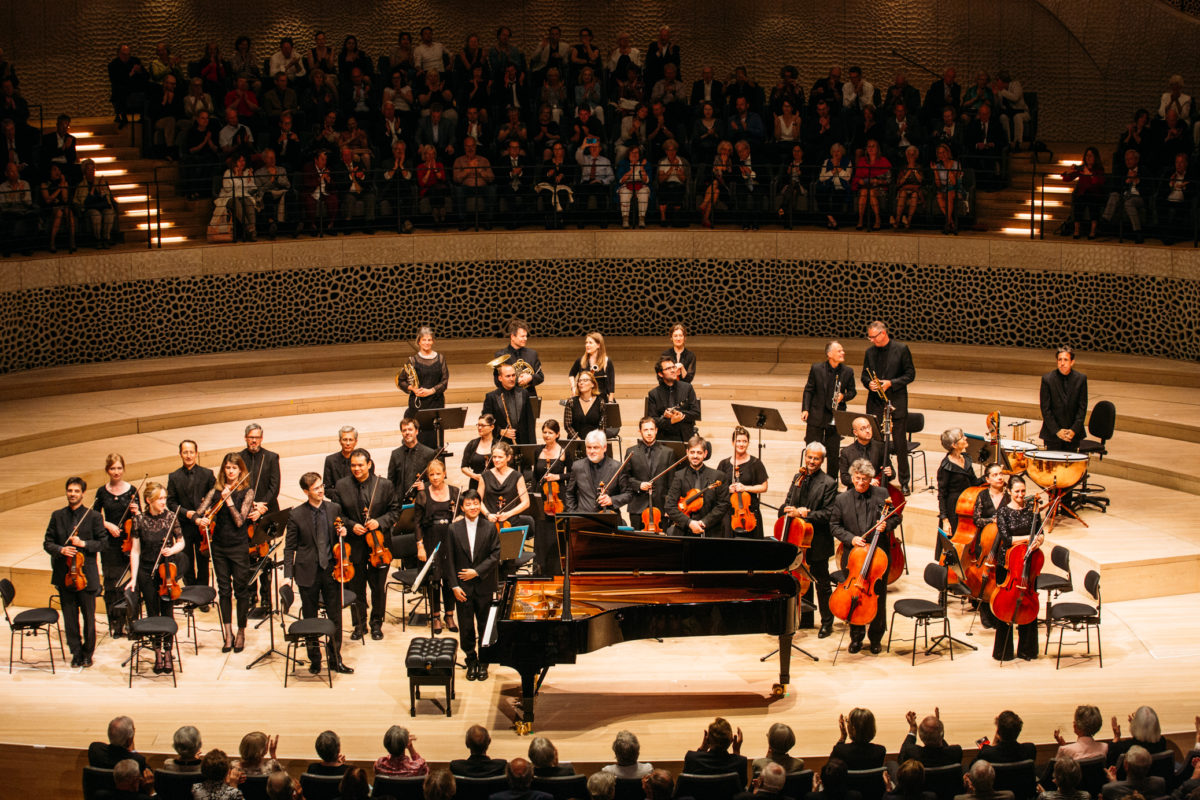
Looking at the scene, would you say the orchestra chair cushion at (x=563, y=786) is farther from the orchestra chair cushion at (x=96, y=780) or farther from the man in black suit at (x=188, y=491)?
the man in black suit at (x=188, y=491)

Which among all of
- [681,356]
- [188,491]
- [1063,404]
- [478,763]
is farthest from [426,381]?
[478,763]

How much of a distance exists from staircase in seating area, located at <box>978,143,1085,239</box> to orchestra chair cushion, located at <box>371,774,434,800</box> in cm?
1069

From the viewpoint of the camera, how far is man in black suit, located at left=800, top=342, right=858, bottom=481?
12148 millimetres

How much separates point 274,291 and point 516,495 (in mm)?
6685

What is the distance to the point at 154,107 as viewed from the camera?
16828 mm

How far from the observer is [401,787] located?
24.1 feet

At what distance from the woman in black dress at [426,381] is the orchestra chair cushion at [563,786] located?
208 inches

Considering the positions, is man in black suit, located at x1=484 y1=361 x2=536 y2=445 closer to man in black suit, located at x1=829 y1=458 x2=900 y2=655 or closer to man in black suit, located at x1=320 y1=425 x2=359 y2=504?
man in black suit, located at x1=320 y1=425 x2=359 y2=504

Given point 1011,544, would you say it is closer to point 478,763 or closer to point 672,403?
point 672,403

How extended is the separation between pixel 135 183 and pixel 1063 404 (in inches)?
401

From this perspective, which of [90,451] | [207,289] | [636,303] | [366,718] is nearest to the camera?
[366,718]

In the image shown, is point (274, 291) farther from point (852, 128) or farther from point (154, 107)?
point (852, 128)

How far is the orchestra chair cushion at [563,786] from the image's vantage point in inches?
281

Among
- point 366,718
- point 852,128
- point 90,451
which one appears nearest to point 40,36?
point 90,451
